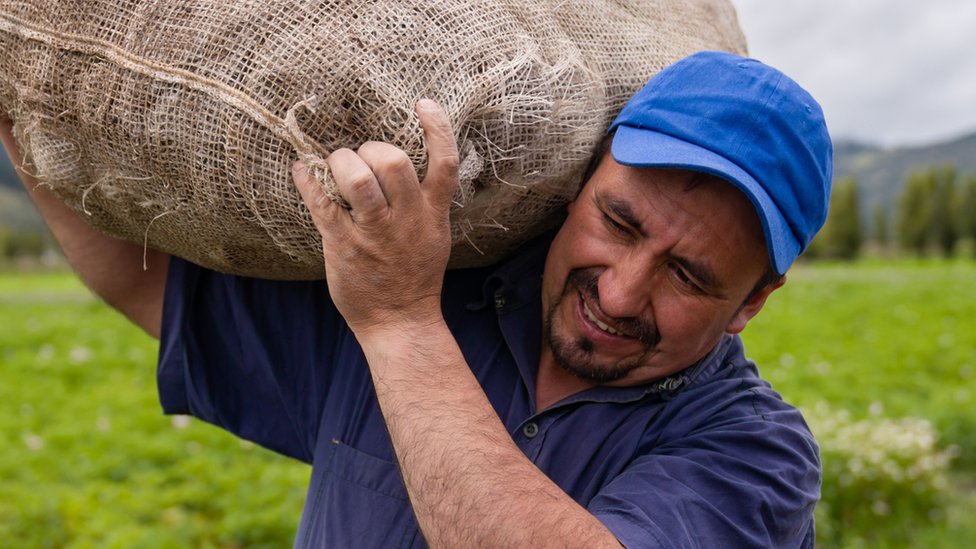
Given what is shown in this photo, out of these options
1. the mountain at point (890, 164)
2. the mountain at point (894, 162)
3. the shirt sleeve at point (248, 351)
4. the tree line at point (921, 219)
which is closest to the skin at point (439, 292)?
the shirt sleeve at point (248, 351)

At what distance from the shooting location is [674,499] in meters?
1.68

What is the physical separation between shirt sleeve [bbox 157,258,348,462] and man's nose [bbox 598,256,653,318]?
2.25 ft

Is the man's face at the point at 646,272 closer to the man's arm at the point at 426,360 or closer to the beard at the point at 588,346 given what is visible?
the beard at the point at 588,346

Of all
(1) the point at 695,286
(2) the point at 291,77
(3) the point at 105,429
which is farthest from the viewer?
(3) the point at 105,429

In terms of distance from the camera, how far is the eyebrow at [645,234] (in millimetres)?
1826

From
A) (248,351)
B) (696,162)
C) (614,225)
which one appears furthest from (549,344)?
(248,351)

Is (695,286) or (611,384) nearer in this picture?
(695,286)

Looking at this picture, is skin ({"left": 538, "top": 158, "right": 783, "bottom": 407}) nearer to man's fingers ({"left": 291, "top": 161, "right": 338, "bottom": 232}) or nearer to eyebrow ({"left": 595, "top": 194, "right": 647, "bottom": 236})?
eyebrow ({"left": 595, "top": 194, "right": 647, "bottom": 236})

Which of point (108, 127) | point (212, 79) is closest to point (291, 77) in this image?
point (212, 79)

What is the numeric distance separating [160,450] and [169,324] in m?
5.53

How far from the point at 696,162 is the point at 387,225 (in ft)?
2.11

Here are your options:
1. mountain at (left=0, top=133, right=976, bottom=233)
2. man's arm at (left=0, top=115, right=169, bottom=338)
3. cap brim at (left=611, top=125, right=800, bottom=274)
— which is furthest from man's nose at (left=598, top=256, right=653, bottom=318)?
mountain at (left=0, top=133, right=976, bottom=233)

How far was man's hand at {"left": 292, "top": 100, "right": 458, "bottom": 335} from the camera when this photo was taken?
4.67 feet

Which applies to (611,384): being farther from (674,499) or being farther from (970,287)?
(970,287)
